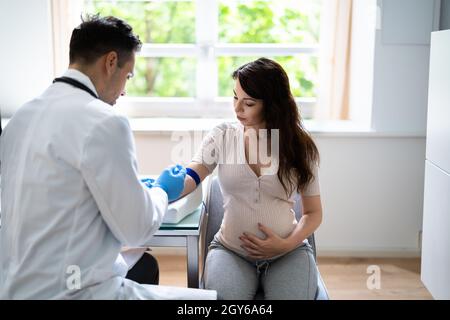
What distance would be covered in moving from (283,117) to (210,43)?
167 centimetres

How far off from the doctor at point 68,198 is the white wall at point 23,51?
1.85 meters

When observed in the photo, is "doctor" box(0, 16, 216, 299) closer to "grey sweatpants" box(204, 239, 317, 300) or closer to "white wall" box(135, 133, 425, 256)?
"grey sweatpants" box(204, 239, 317, 300)

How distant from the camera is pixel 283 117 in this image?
1.88 meters

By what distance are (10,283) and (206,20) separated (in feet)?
7.79

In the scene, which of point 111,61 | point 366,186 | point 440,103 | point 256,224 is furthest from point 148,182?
point 366,186

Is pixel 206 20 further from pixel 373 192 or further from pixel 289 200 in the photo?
pixel 289 200

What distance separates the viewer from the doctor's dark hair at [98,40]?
4.77ft

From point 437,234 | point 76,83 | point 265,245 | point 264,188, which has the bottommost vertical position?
point 437,234

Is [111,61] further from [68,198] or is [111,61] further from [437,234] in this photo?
[437,234]

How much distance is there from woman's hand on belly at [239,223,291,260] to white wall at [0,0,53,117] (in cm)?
184

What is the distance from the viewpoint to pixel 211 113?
11.5ft

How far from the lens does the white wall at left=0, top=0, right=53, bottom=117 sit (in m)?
3.08
